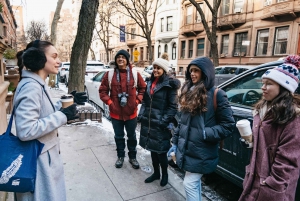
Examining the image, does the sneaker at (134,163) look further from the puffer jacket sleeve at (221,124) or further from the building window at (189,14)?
the building window at (189,14)

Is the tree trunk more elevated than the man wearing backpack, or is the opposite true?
the tree trunk

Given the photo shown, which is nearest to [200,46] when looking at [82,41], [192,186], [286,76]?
[82,41]

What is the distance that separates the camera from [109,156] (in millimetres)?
3869

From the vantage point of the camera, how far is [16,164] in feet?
4.72

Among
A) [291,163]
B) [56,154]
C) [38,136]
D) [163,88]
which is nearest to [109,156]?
[163,88]

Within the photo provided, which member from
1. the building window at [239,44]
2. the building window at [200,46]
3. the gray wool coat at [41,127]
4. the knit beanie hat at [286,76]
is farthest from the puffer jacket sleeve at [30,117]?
the building window at [200,46]

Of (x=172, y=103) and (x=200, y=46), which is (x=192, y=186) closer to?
(x=172, y=103)

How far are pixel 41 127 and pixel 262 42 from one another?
22.4 meters

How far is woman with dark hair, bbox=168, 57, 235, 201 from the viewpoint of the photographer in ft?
6.90

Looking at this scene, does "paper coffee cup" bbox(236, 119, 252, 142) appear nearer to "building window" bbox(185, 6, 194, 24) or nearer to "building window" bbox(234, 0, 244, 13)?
"building window" bbox(234, 0, 244, 13)

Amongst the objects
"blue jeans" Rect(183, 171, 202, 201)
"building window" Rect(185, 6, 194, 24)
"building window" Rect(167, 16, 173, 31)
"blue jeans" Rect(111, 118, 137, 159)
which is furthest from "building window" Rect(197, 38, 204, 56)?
"blue jeans" Rect(183, 171, 202, 201)

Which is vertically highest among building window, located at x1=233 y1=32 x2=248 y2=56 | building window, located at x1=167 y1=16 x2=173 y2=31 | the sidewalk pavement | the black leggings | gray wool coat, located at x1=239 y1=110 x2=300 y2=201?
building window, located at x1=167 y1=16 x2=173 y2=31

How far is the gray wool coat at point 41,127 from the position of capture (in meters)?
1.48

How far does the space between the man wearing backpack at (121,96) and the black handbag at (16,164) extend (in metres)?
1.93
